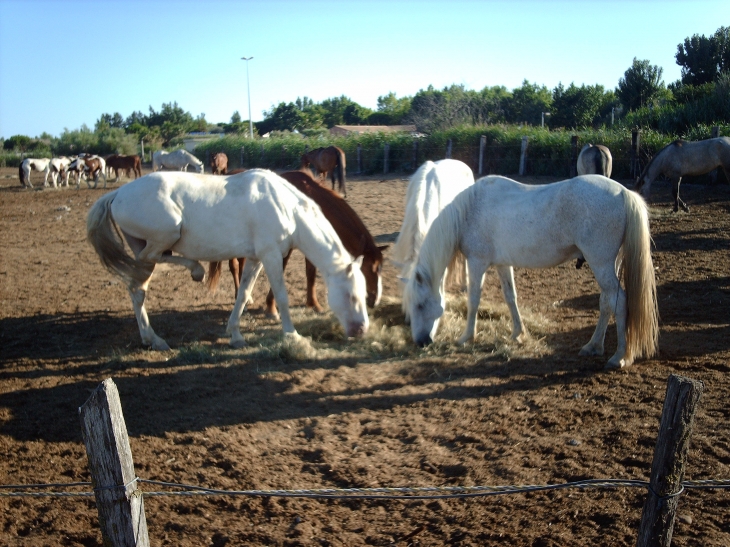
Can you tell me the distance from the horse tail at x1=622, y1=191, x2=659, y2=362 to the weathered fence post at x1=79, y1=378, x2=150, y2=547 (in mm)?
4201

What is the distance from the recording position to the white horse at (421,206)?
21.2ft

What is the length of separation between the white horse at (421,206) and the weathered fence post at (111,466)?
12.6ft

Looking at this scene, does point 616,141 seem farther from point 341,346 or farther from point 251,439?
point 251,439

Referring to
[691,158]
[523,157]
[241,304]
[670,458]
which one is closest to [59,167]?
[523,157]

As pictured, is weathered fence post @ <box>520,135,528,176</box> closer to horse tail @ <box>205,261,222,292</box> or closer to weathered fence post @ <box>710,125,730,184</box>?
weathered fence post @ <box>710,125,730,184</box>

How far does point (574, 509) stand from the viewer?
124 inches

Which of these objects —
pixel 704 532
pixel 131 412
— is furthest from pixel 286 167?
pixel 704 532

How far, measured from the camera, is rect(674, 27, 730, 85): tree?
3322 cm

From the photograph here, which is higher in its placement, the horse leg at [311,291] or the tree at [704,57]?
the tree at [704,57]

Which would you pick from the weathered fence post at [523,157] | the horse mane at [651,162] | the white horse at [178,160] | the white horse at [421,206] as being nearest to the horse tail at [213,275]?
the white horse at [421,206]

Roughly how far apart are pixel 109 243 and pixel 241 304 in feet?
4.60

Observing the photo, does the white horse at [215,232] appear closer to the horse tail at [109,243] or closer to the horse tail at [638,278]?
the horse tail at [109,243]

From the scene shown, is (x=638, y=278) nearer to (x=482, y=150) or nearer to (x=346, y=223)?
(x=346, y=223)

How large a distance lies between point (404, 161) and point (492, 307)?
19111mm
